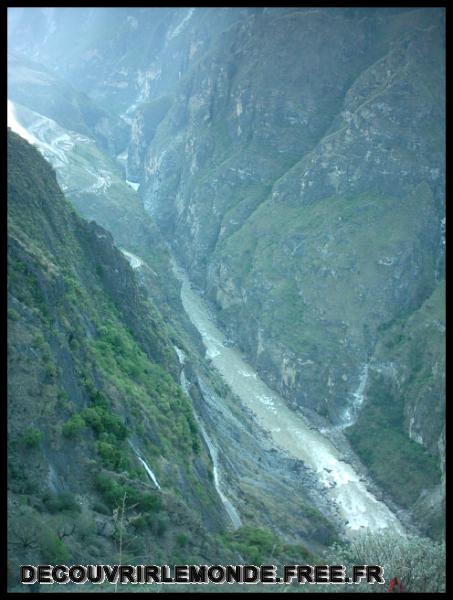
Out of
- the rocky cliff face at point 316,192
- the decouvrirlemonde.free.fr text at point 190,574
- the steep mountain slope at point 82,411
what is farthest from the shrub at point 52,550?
the rocky cliff face at point 316,192

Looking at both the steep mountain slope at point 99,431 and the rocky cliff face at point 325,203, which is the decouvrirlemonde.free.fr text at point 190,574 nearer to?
the steep mountain slope at point 99,431

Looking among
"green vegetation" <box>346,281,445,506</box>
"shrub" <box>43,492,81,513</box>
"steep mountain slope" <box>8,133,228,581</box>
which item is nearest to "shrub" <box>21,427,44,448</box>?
"steep mountain slope" <box>8,133,228,581</box>

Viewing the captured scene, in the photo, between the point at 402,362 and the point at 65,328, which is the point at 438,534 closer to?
the point at 402,362

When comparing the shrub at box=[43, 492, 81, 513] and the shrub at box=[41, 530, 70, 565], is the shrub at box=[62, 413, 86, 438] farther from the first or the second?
the shrub at box=[41, 530, 70, 565]

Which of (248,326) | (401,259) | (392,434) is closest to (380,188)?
(401,259)

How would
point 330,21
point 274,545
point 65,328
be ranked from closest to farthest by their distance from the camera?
point 65,328, point 274,545, point 330,21

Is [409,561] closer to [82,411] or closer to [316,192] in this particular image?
[82,411]

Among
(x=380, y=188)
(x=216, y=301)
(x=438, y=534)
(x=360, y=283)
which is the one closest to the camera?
(x=438, y=534)
